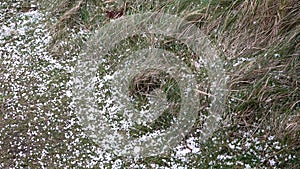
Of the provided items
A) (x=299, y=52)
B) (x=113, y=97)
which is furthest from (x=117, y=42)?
→ (x=299, y=52)

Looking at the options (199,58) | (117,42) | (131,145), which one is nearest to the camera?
(131,145)

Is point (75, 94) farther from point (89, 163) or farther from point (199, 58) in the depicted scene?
point (199, 58)

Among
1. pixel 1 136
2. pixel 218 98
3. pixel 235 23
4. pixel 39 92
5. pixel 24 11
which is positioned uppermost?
A: pixel 24 11

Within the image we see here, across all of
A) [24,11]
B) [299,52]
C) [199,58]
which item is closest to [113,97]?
[199,58]

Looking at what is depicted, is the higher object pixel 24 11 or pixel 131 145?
pixel 24 11

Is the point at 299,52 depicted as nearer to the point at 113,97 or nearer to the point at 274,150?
the point at 274,150

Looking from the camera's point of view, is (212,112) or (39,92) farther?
(39,92)

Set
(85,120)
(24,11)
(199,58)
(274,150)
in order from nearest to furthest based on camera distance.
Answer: (274,150) → (85,120) → (199,58) → (24,11)
